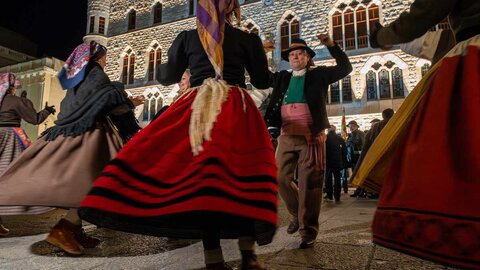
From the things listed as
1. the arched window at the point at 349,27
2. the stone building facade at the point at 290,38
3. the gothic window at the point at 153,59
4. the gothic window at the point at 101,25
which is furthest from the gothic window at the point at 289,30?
the gothic window at the point at 101,25

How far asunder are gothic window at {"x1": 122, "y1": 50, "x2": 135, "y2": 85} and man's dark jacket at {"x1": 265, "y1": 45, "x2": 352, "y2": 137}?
18402 millimetres

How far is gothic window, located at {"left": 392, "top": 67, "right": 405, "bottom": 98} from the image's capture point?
43.3 ft

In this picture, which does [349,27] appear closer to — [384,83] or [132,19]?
[384,83]

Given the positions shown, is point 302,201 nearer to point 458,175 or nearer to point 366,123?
point 458,175

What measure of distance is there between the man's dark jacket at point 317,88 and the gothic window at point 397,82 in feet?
38.4

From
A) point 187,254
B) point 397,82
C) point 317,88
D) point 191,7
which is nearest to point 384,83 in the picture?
point 397,82

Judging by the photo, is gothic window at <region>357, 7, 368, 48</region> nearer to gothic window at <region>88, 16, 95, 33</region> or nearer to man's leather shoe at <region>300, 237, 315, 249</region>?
man's leather shoe at <region>300, 237, 315, 249</region>

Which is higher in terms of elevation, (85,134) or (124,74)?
(124,74)

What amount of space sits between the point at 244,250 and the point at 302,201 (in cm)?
115

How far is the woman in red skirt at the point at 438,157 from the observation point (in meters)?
1.17

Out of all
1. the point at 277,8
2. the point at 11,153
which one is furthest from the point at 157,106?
the point at 11,153

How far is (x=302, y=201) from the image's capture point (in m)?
2.81

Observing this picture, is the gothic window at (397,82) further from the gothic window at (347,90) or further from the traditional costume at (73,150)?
Answer: the traditional costume at (73,150)

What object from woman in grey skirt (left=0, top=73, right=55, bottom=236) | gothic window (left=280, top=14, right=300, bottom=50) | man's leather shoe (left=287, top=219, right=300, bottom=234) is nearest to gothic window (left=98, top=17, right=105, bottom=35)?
gothic window (left=280, top=14, right=300, bottom=50)
